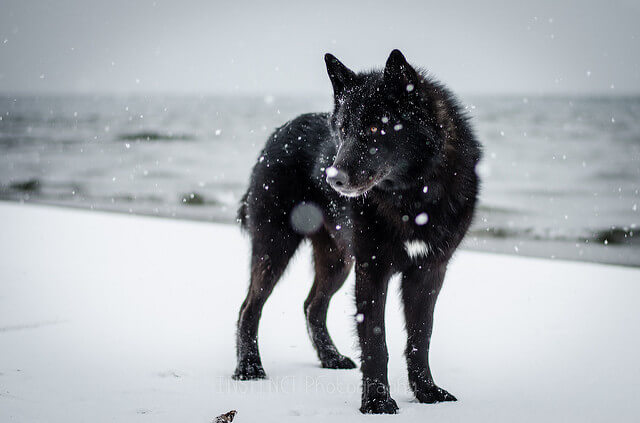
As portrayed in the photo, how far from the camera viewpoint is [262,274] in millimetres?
3467

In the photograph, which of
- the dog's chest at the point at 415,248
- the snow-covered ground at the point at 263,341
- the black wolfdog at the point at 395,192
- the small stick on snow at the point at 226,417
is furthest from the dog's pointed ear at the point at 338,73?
the small stick on snow at the point at 226,417

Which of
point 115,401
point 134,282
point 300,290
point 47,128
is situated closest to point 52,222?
point 134,282

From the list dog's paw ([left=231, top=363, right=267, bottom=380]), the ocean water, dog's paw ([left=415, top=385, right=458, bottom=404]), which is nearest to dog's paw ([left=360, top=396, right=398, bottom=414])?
dog's paw ([left=415, top=385, right=458, bottom=404])

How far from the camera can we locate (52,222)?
8453 mm

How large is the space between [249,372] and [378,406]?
969 mm

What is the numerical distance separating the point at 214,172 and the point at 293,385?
15.5 meters

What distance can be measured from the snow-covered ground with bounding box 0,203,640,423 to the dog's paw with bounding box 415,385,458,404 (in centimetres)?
8

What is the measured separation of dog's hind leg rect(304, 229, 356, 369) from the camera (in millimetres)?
3577

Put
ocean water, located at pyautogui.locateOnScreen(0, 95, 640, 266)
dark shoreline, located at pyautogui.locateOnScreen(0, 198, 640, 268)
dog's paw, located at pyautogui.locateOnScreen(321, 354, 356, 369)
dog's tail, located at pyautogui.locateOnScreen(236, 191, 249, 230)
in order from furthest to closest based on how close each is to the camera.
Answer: ocean water, located at pyautogui.locateOnScreen(0, 95, 640, 266) < dark shoreline, located at pyautogui.locateOnScreen(0, 198, 640, 268) < dog's tail, located at pyautogui.locateOnScreen(236, 191, 249, 230) < dog's paw, located at pyautogui.locateOnScreen(321, 354, 356, 369)

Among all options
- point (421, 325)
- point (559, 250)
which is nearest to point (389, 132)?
point (421, 325)

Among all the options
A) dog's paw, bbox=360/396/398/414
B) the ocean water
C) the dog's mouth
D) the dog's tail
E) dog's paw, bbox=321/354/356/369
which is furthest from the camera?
the ocean water

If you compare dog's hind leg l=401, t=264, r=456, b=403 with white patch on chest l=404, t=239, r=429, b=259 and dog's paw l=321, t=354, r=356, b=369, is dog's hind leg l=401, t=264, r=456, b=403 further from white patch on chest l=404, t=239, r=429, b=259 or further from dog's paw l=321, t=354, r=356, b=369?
dog's paw l=321, t=354, r=356, b=369

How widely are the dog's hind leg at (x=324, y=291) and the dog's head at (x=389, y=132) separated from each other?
1023 mm

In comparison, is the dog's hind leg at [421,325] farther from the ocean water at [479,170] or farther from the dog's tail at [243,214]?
the dog's tail at [243,214]
